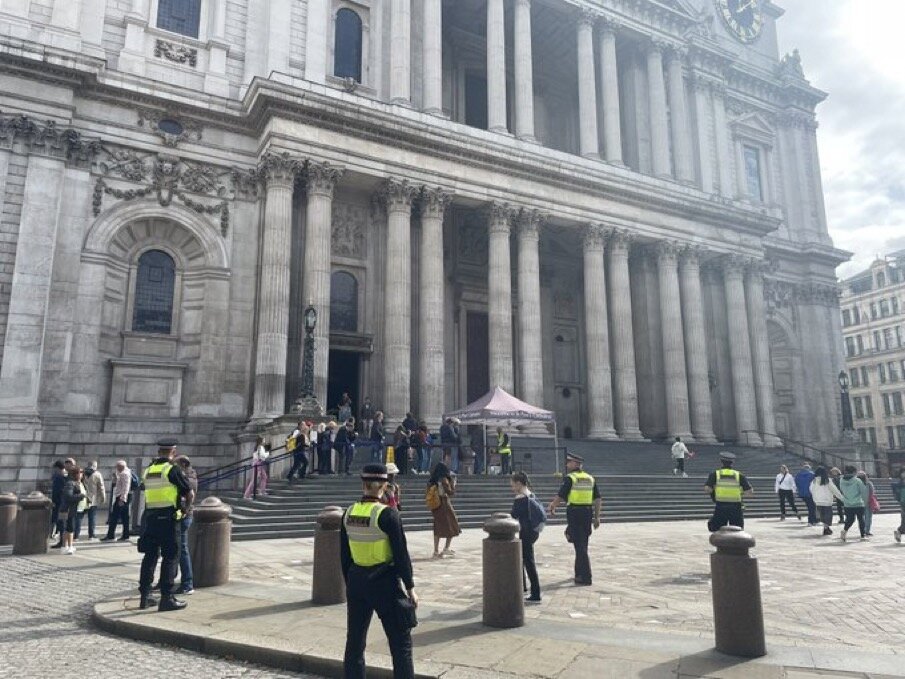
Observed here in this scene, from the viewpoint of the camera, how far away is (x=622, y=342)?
3047cm

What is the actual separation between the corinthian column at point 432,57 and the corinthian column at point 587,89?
7652 mm

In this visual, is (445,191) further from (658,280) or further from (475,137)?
(658,280)

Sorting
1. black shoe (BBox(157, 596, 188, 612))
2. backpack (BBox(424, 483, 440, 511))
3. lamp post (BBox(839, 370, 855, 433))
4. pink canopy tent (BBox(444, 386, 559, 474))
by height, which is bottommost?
black shoe (BBox(157, 596, 188, 612))

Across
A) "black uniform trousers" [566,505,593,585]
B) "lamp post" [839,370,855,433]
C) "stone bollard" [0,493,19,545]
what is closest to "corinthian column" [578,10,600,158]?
"lamp post" [839,370,855,433]

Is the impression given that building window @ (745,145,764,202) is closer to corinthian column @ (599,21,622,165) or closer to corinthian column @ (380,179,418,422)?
corinthian column @ (599,21,622,165)

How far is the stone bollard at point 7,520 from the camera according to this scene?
1471cm

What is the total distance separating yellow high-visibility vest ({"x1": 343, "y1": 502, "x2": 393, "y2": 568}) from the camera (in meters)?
4.94

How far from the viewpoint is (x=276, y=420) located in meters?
21.0

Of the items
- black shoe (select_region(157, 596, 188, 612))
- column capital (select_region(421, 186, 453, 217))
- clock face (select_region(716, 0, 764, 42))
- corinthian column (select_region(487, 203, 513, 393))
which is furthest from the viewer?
clock face (select_region(716, 0, 764, 42))

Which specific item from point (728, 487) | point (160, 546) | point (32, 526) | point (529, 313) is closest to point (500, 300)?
point (529, 313)

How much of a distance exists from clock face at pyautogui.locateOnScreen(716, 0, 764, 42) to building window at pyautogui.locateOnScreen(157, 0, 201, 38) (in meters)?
32.4

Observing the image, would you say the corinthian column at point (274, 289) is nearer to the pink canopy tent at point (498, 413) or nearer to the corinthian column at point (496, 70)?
the pink canopy tent at point (498, 413)

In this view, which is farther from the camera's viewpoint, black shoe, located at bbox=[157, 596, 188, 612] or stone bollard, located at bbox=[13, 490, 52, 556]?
stone bollard, located at bbox=[13, 490, 52, 556]

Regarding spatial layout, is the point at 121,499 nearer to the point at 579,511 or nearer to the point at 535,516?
the point at 535,516
